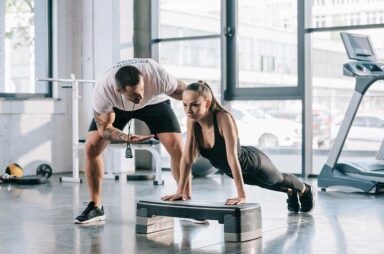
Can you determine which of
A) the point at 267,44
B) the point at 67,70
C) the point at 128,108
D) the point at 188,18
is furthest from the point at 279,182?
the point at 67,70

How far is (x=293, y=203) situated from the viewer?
14.8ft

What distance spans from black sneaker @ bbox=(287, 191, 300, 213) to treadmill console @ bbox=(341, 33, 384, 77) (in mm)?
1535

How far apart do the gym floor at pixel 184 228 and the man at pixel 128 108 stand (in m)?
0.30

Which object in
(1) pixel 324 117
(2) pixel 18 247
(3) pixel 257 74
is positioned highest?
(3) pixel 257 74

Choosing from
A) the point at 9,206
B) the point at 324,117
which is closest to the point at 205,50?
the point at 324,117

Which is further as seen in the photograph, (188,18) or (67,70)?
(188,18)

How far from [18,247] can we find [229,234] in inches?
41.9

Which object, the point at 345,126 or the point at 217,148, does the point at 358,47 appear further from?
the point at 217,148

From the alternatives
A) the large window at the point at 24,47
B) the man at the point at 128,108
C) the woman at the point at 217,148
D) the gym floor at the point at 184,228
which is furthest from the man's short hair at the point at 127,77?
the large window at the point at 24,47

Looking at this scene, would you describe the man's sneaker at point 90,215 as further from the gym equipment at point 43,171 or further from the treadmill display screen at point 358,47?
the gym equipment at point 43,171

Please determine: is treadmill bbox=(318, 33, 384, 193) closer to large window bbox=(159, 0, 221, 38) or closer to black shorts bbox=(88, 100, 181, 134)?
black shorts bbox=(88, 100, 181, 134)

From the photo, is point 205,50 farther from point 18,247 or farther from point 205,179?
point 18,247

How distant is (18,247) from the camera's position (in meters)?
3.45

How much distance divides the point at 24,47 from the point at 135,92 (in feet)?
14.5
